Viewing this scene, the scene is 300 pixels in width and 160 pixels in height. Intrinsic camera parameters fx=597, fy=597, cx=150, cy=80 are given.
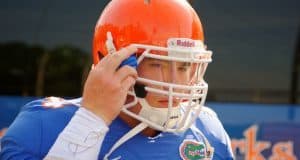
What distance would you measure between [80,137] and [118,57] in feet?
0.75

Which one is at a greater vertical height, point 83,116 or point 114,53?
point 114,53

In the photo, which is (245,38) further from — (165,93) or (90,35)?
(165,93)

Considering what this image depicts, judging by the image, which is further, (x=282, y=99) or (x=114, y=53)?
(x=282, y=99)

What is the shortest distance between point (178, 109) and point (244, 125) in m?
2.30

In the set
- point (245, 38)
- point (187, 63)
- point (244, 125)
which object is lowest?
point (244, 125)

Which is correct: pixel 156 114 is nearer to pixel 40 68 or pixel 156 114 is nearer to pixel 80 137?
pixel 80 137

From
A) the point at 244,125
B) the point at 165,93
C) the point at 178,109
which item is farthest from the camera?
the point at 244,125

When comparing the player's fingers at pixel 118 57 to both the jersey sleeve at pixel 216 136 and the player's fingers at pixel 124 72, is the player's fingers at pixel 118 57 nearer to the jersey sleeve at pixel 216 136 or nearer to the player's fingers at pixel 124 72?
the player's fingers at pixel 124 72

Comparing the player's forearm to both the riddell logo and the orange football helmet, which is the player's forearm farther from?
the riddell logo

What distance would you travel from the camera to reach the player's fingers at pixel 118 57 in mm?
1511

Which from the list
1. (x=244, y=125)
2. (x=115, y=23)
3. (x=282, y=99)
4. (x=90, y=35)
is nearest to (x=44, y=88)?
(x=90, y=35)

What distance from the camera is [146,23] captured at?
1708mm

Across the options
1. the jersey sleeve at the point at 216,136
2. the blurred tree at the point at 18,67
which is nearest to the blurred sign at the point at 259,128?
Answer: the blurred tree at the point at 18,67

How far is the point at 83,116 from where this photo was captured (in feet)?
4.85
